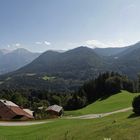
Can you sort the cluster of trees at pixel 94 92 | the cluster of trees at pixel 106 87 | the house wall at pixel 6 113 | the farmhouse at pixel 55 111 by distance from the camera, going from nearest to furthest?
the house wall at pixel 6 113
the farmhouse at pixel 55 111
the cluster of trees at pixel 94 92
the cluster of trees at pixel 106 87

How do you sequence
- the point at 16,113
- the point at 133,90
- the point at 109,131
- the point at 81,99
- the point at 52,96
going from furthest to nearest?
the point at 52,96 < the point at 133,90 < the point at 81,99 < the point at 16,113 < the point at 109,131

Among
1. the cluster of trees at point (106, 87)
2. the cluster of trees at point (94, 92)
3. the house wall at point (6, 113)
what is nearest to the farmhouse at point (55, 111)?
the house wall at point (6, 113)

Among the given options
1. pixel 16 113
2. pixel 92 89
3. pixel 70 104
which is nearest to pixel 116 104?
pixel 16 113

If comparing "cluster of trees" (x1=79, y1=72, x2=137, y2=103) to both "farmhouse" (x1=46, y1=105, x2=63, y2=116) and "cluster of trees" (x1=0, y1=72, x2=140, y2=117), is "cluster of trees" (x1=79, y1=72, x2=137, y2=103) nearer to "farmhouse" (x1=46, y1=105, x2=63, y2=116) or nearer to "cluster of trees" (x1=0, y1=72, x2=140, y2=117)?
"cluster of trees" (x1=0, y1=72, x2=140, y2=117)

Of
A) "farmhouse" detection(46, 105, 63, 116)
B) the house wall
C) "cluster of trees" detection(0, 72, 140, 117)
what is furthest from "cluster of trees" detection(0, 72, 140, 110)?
the house wall

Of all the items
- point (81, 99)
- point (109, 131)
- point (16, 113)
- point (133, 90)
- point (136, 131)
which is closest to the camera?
point (136, 131)

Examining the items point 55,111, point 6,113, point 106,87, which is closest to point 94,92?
point 106,87

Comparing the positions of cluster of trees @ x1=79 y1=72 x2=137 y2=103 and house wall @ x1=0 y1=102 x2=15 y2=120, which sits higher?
cluster of trees @ x1=79 y1=72 x2=137 y2=103

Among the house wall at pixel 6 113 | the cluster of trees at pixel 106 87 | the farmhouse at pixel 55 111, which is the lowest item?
the farmhouse at pixel 55 111

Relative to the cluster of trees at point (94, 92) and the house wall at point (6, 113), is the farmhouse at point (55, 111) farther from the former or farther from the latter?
the cluster of trees at point (94, 92)

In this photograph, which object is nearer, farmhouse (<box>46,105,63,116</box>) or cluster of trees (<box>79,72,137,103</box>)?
farmhouse (<box>46,105,63,116</box>)

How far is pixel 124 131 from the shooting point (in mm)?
23781

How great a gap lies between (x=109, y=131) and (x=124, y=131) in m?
1.51

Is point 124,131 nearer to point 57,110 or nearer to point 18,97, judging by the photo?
point 57,110
